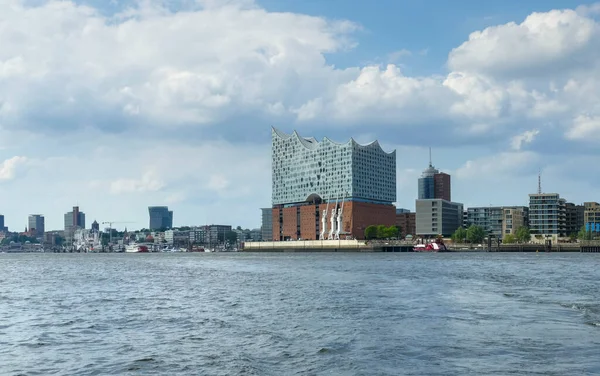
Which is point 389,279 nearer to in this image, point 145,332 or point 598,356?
point 145,332

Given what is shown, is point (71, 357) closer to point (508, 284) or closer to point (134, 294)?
point (134, 294)

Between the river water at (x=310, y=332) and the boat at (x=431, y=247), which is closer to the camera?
the river water at (x=310, y=332)

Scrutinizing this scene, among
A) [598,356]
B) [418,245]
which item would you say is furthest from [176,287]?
[418,245]

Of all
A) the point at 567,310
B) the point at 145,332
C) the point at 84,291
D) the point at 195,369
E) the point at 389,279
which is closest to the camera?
the point at 195,369

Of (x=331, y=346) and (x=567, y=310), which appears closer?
(x=331, y=346)

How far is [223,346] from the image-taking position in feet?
78.1

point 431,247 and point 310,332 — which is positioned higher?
point 310,332

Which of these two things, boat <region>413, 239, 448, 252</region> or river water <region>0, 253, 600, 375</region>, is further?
boat <region>413, 239, 448, 252</region>

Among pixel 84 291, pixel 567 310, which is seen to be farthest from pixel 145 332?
pixel 84 291

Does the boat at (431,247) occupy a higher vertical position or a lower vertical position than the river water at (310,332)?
lower

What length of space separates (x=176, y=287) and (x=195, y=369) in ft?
111

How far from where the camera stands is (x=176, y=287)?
2092 inches

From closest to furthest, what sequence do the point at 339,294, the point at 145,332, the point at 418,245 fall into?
the point at 145,332, the point at 339,294, the point at 418,245

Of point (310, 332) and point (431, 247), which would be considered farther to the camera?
point (431, 247)
